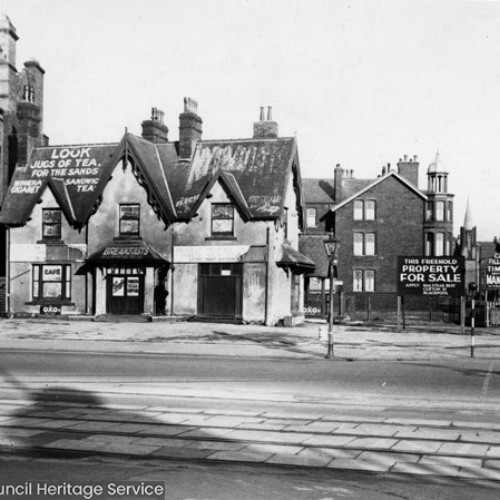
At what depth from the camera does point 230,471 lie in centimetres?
794

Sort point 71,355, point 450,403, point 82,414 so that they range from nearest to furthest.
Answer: point 82,414 → point 450,403 → point 71,355

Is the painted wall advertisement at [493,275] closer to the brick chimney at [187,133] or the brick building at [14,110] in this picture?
the brick chimney at [187,133]

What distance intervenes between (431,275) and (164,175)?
14.6m

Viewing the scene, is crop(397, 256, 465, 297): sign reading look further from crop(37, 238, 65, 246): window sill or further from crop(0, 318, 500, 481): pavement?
crop(0, 318, 500, 481): pavement

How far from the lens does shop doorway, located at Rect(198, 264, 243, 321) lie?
34781mm

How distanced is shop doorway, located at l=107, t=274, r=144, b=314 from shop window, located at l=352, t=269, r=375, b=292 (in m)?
31.3

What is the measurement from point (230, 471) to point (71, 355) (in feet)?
45.8

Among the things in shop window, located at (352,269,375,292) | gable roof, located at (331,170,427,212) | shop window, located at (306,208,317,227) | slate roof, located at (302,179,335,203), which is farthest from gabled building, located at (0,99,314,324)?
slate roof, located at (302,179,335,203)

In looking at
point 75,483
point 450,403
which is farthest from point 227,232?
point 75,483

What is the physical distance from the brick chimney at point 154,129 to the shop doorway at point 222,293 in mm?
9380

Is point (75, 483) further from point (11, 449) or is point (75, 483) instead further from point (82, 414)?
point (82, 414)

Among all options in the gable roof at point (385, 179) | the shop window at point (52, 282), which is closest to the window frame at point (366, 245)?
the gable roof at point (385, 179)

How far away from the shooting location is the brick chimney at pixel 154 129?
40531 millimetres

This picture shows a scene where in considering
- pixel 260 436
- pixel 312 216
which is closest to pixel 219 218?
pixel 260 436
